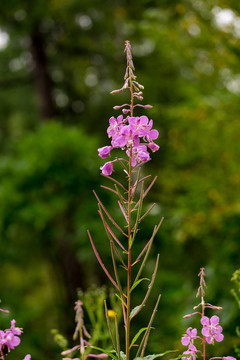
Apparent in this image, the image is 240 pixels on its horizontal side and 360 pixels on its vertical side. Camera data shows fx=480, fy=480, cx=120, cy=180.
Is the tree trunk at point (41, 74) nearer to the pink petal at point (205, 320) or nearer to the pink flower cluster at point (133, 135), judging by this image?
the pink flower cluster at point (133, 135)

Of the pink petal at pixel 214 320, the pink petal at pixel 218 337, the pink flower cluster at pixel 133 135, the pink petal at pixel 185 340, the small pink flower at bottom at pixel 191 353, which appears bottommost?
the small pink flower at bottom at pixel 191 353

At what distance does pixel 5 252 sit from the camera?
492cm

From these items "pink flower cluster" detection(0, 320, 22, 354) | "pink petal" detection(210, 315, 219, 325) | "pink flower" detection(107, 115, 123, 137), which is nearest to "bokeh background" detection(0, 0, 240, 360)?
"pink flower" detection(107, 115, 123, 137)

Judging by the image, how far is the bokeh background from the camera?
437 cm

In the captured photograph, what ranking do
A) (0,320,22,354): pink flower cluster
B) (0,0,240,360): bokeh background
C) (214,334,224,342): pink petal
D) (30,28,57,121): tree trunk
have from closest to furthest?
(0,320,22,354): pink flower cluster → (214,334,224,342): pink petal → (0,0,240,360): bokeh background → (30,28,57,121): tree trunk

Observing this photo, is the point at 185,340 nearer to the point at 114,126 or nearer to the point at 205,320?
the point at 205,320

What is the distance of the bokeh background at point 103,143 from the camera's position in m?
4.37

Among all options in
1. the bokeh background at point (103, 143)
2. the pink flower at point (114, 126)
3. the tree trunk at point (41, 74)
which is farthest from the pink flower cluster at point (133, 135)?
the tree trunk at point (41, 74)

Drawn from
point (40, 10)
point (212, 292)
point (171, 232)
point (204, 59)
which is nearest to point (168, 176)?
point (171, 232)

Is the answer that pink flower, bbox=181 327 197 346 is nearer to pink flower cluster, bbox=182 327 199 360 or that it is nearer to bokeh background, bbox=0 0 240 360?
pink flower cluster, bbox=182 327 199 360

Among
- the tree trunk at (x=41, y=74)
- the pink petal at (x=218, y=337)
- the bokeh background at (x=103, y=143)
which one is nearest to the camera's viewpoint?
the pink petal at (x=218, y=337)

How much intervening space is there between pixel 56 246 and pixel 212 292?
5.08 meters

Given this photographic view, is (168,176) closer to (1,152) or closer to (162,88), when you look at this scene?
(162,88)

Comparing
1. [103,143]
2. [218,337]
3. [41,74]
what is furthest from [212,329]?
[41,74]
